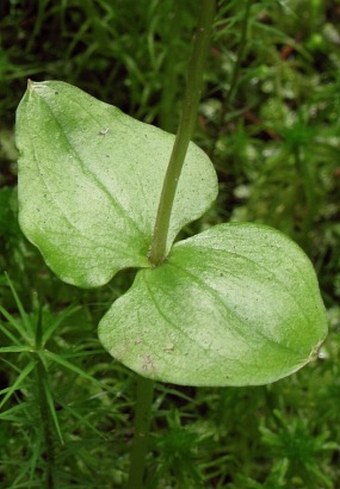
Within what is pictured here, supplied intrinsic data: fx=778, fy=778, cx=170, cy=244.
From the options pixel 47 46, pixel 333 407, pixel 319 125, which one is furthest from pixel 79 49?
pixel 333 407

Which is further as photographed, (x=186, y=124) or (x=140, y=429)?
(x=140, y=429)

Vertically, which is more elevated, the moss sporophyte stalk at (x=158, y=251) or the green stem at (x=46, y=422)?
the moss sporophyte stalk at (x=158, y=251)

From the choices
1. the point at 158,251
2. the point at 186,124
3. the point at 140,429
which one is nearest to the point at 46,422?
the point at 140,429

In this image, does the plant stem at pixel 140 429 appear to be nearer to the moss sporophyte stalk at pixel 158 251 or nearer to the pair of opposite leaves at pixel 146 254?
the moss sporophyte stalk at pixel 158 251

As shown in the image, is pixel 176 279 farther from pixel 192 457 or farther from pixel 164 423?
pixel 164 423

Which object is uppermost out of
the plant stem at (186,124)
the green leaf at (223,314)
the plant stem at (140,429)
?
the plant stem at (186,124)

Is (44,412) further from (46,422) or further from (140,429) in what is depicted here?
(140,429)

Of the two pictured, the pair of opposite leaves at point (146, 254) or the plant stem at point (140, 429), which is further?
the plant stem at point (140, 429)

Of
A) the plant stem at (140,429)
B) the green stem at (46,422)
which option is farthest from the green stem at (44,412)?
the plant stem at (140,429)
